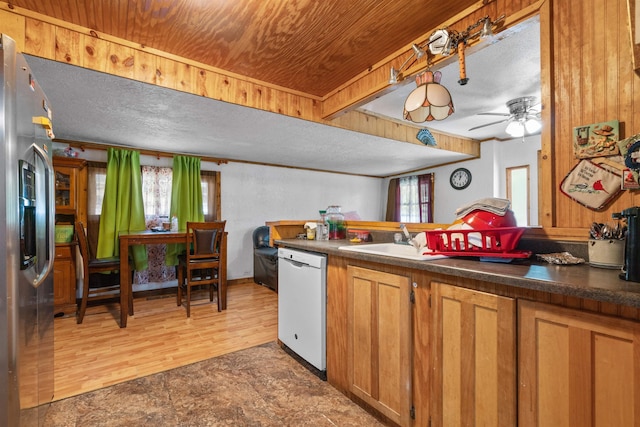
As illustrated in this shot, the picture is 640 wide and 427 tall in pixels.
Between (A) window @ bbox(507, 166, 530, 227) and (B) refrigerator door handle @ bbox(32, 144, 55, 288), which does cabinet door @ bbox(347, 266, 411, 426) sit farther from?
(A) window @ bbox(507, 166, 530, 227)

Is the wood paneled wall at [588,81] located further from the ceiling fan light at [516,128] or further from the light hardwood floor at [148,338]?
the light hardwood floor at [148,338]

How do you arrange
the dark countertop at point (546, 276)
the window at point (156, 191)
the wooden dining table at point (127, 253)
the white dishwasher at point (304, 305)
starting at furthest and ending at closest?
the window at point (156, 191) < the wooden dining table at point (127, 253) < the white dishwasher at point (304, 305) < the dark countertop at point (546, 276)

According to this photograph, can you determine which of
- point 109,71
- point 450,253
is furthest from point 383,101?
point 109,71

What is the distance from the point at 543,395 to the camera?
923 millimetres

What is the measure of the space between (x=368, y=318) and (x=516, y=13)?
1753mm

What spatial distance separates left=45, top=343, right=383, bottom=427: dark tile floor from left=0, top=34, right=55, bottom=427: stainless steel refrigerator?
1.25 feet

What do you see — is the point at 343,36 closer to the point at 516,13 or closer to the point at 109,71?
the point at 516,13

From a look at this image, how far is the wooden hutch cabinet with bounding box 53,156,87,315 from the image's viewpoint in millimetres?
3123

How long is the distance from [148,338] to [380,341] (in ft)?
7.24

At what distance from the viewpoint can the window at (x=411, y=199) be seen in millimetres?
5770

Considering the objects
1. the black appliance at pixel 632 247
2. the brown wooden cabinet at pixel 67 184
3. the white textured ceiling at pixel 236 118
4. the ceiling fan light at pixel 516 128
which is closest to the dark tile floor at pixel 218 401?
the black appliance at pixel 632 247

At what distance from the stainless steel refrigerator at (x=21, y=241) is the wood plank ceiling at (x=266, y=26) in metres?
0.74

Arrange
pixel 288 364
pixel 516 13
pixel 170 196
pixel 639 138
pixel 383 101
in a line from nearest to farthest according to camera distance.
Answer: pixel 639 138, pixel 516 13, pixel 288 364, pixel 383 101, pixel 170 196

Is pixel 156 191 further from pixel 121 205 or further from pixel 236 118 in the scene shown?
pixel 236 118
